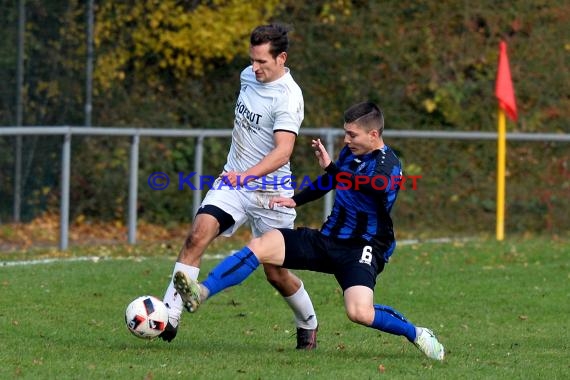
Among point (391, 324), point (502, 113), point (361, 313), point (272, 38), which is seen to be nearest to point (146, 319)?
point (361, 313)

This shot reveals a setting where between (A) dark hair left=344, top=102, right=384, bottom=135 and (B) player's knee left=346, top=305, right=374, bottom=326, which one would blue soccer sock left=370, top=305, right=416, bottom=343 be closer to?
(B) player's knee left=346, top=305, right=374, bottom=326

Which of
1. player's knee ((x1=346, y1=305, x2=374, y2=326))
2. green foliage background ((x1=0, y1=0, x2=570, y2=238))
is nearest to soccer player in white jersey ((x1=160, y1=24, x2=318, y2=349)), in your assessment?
player's knee ((x1=346, y1=305, x2=374, y2=326))

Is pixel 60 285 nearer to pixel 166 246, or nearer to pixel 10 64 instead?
pixel 166 246

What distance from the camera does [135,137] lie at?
15.1m

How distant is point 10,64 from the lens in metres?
15.6

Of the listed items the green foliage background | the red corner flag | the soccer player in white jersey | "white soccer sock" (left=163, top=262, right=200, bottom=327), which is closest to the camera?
"white soccer sock" (left=163, top=262, right=200, bottom=327)

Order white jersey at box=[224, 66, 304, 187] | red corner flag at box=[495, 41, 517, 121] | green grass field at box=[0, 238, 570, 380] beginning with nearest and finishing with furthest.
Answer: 1. green grass field at box=[0, 238, 570, 380]
2. white jersey at box=[224, 66, 304, 187]
3. red corner flag at box=[495, 41, 517, 121]

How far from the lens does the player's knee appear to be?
779 cm

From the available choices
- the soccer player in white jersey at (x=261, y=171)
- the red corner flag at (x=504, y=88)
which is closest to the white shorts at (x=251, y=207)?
the soccer player in white jersey at (x=261, y=171)

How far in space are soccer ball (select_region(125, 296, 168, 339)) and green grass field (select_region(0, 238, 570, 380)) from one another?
0.49ft

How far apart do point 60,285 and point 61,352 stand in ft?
10.9

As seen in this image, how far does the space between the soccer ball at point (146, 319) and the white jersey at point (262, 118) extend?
1.21m

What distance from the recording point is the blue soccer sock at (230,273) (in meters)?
7.71

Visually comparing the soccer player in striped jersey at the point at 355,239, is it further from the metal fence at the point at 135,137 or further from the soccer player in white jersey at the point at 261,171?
the metal fence at the point at 135,137
